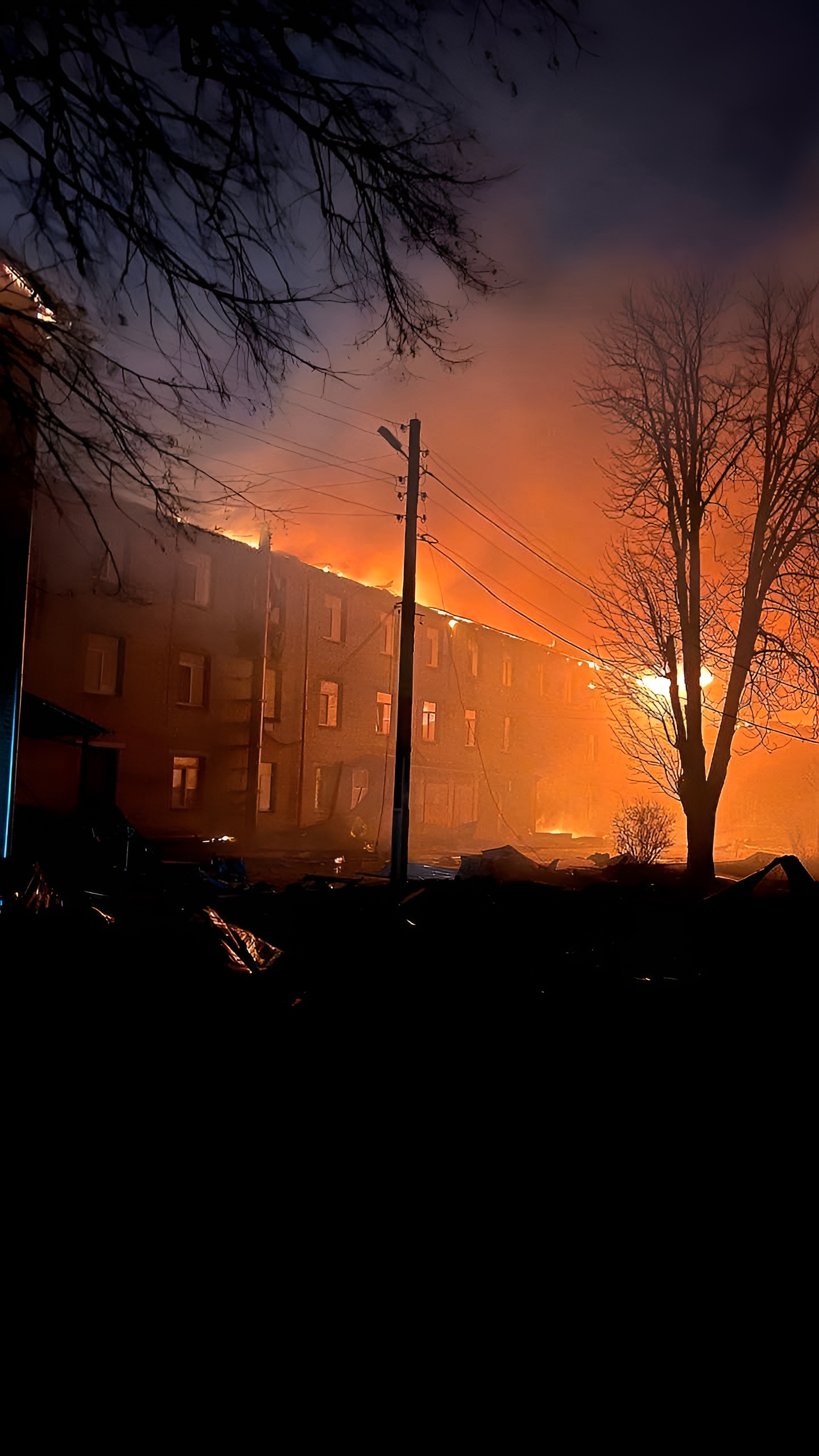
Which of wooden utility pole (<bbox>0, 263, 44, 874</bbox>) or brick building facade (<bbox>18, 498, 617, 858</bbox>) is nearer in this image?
wooden utility pole (<bbox>0, 263, 44, 874</bbox>)

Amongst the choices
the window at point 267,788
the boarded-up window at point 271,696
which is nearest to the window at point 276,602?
the boarded-up window at point 271,696

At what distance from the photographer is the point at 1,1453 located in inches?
70.2

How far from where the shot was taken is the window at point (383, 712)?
36.4 meters

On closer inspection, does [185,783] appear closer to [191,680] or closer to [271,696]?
[191,680]

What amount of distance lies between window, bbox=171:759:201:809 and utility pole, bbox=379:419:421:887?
13644 millimetres

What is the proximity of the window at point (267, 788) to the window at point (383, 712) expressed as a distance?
6.69m

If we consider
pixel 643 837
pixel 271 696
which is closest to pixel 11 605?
pixel 643 837

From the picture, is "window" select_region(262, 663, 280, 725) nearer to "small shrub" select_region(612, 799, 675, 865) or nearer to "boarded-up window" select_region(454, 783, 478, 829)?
"boarded-up window" select_region(454, 783, 478, 829)

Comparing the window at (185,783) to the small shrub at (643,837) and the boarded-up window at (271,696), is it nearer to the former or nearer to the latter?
the boarded-up window at (271,696)

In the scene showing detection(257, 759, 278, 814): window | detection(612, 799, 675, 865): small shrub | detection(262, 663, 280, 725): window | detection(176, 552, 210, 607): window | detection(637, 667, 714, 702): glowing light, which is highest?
detection(176, 552, 210, 607): window

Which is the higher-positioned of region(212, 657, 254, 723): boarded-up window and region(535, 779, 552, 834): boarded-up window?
region(212, 657, 254, 723): boarded-up window

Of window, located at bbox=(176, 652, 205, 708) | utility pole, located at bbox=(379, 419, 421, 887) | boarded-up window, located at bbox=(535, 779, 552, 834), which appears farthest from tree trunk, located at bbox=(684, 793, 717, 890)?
boarded-up window, located at bbox=(535, 779, 552, 834)

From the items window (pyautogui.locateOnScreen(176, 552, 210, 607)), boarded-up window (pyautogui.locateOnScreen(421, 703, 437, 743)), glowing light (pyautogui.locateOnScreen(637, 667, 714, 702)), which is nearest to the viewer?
glowing light (pyautogui.locateOnScreen(637, 667, 714, 702))

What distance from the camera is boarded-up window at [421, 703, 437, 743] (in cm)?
3991
